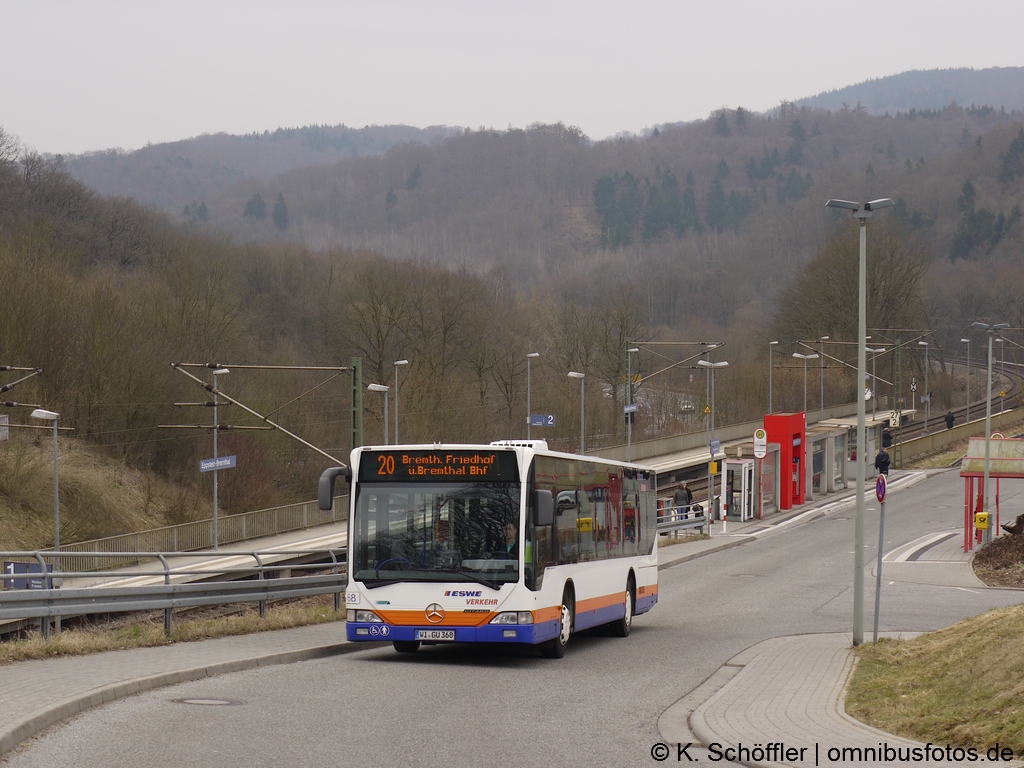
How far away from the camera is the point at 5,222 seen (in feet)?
202

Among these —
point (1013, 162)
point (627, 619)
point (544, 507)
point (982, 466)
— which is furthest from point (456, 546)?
point (1013, 162)

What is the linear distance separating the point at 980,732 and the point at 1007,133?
180 metres

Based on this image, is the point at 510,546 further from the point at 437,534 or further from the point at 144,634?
the point at 144,634

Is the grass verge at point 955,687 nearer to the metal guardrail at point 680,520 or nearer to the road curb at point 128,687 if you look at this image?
the road curb at point 128,687

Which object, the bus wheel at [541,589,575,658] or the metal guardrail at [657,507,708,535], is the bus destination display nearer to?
the bus wheel at [541,589,575,658]

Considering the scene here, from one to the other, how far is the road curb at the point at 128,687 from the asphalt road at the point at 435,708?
0.14 metres

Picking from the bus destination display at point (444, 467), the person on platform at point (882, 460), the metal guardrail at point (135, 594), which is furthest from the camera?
the person on platform at point (882, 460)

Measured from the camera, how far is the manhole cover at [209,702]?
10.3m

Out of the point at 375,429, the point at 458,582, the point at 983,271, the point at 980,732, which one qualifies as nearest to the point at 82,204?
the point at 375,429

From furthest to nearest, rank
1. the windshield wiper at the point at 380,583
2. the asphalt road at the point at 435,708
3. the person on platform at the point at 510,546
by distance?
the windshield wiper at the point at 380,583 < the person on platform at the point at 510,546 < the asphalt road at the point at 435,708

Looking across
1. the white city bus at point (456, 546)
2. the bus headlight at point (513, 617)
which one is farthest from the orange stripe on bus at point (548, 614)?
the bus headlight at point (513, 617)

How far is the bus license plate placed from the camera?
45.9ft

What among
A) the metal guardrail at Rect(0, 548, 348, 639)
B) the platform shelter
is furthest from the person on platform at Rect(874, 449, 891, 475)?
the metal guardrail at Rect(0, 548, 348, 639)

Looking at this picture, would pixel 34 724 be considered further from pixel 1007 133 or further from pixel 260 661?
pixel 1007 133
